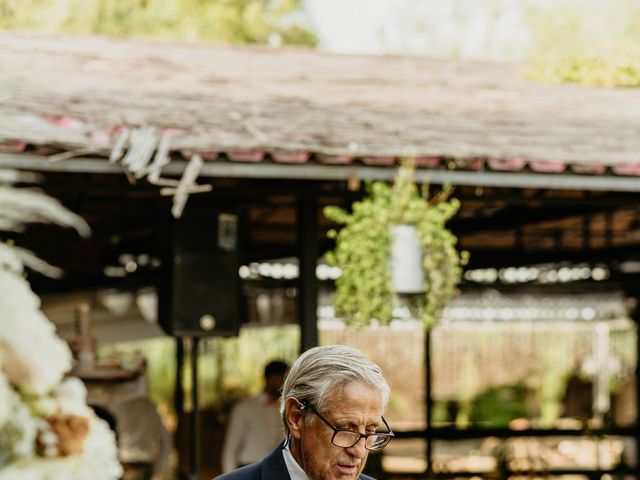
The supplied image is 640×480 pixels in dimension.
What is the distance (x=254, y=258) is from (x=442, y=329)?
244 inches

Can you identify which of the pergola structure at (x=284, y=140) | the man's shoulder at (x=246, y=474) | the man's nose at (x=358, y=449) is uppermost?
the pergola structure at (x=284, y=140)

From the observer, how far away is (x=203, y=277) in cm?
623

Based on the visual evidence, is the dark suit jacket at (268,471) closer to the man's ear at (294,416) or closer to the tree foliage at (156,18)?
the man's ear at (294,416)

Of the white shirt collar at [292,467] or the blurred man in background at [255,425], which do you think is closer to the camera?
the white shirt collar at [292,467]

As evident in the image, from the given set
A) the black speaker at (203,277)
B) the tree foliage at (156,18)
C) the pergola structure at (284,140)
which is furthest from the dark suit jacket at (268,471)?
the tree foliage at (156,18)

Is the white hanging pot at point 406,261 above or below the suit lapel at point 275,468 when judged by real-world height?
above

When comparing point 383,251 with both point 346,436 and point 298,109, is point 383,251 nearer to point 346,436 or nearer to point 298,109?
point 298,109

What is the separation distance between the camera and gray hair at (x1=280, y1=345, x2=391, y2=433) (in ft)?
8.96

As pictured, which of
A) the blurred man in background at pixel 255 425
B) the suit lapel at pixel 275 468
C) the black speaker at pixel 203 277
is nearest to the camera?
the suit lapel at pixel 275 468

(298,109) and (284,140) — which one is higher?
(298,109)

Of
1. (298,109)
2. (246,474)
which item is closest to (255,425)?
(298,109)

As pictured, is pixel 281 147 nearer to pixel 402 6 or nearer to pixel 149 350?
pixel 149 350

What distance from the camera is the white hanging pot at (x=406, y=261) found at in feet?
18.9

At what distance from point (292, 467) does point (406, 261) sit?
117 inches
